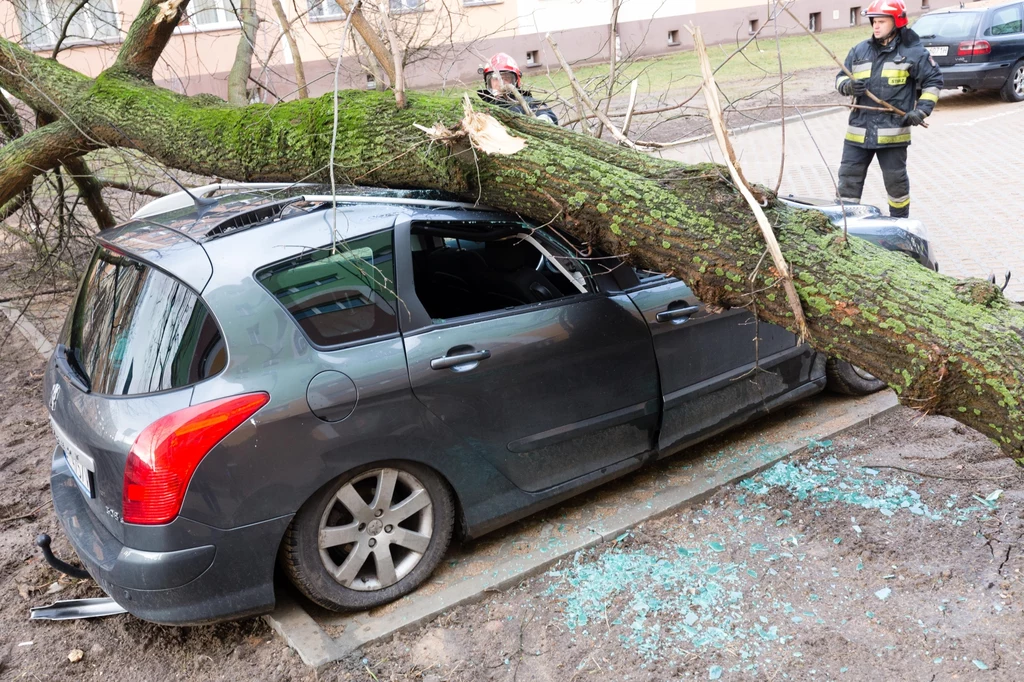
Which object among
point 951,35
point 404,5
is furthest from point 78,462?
point 951,35

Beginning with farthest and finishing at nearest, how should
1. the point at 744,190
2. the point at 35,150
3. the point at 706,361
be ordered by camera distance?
the point at 35,150, the point at 706,361, the point at 744,190

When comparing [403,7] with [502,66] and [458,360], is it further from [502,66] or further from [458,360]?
[458,360]

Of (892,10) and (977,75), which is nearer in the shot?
(892,10)

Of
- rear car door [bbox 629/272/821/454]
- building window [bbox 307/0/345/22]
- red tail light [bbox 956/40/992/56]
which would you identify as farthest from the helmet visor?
red tail light [bbox 956/40/992/56]

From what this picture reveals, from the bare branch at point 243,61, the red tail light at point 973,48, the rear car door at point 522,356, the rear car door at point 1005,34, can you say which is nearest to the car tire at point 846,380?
the rear car door at point 522,356

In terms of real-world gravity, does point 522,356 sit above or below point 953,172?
above

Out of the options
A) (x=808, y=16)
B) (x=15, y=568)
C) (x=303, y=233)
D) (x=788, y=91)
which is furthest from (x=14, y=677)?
(x=808, y=16)

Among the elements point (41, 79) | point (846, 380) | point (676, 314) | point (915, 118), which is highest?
point (41, 79)

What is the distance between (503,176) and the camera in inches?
148

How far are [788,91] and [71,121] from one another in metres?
13.8

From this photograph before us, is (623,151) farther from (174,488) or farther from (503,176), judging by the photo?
(174,488)

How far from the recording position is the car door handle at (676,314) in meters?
3.97

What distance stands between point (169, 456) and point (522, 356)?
1399 millimetres

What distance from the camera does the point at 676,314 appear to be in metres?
4.01
